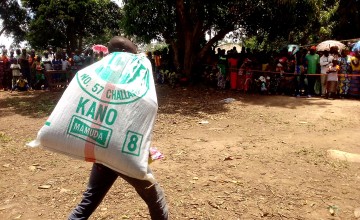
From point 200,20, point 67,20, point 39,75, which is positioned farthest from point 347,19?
point 39,75

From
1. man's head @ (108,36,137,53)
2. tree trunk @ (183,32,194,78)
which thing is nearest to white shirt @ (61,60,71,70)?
tree trunk @ (183,32,194,78)

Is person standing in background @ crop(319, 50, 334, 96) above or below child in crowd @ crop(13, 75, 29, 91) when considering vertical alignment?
above

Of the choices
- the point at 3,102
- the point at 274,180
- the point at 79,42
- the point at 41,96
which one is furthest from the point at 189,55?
the point at 79,42

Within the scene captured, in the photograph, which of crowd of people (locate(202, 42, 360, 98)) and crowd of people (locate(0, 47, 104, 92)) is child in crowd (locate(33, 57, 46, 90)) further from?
crowd of people (locate(202, 42, 360, 98))

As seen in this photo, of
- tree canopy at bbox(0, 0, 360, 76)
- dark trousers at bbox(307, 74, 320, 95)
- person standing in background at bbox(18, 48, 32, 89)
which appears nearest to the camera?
dark trousers at bbox(307, 74, 320, 95)

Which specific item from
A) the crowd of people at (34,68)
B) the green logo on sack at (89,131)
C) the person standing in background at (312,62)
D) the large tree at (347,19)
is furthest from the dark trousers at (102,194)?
the large tree at (347,19)

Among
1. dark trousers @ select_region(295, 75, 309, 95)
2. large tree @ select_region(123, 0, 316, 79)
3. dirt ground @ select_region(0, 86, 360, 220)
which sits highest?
large tree @ select_region(123, 0, 316, 79)

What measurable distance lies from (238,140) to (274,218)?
251cm

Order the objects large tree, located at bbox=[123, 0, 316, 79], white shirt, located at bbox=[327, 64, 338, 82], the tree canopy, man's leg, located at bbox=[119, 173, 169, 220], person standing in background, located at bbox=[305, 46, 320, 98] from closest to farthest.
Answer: man's leg, located at bbox=[119, 173, 169, 220] < white shirt, located at bbox=[327, 64, 338, 82] < person standing in background, located at bbox=[305, 46, 320, 98] < large tree, located at bbox=[123, 0, 316, 79] < the tree canopy

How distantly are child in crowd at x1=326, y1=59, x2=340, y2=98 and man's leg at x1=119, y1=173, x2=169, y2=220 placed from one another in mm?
8326

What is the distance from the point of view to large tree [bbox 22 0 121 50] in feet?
53.9

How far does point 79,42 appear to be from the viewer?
69.1 feet

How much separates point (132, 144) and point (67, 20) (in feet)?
53.5

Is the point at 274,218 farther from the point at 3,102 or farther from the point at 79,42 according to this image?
the point at 79,42
